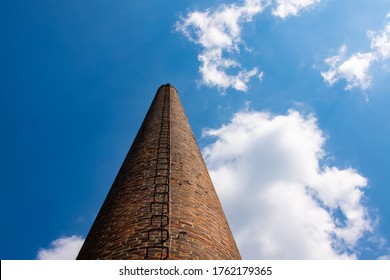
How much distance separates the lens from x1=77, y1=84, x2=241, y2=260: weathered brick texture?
5059 mm

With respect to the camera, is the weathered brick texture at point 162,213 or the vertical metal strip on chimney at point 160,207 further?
the weathered brick texture at point 162,213

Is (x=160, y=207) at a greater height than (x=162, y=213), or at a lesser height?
greater

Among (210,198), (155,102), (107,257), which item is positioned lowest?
(107,257)

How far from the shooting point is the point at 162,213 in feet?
18.5

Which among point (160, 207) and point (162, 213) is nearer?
point (162, 213)

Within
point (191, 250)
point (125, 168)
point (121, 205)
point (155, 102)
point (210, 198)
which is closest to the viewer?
point (191, 250)

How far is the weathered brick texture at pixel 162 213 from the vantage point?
5.06m

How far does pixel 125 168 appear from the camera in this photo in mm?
8102

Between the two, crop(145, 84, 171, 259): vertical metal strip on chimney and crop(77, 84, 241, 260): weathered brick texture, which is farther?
crop(77, 84, 241, 260): weathered brick texture
